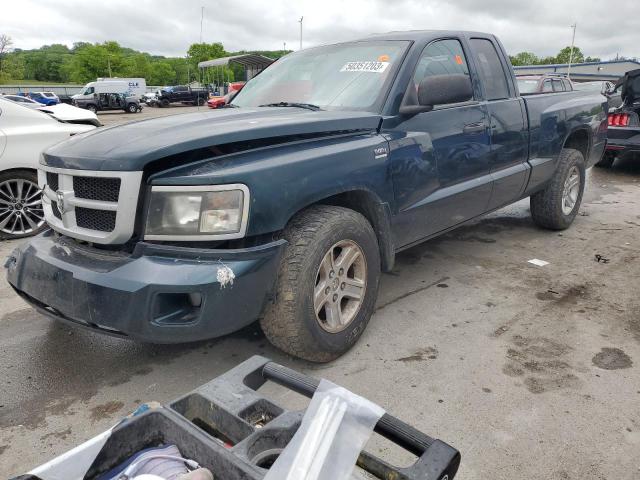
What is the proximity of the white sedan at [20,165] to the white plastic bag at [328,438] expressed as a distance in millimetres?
5025

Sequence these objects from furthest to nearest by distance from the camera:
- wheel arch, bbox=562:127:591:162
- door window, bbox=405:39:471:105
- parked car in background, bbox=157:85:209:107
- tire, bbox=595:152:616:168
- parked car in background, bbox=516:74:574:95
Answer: parked car in background, bbox=157:85:209:107 → tire, bbox=595:152:616:168 → parked car in background, bbox=516:74:574:95 → wheel arch, bbox=562:127:591:162 → door window, bbox=405:39:471:105

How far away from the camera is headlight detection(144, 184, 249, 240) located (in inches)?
87.9

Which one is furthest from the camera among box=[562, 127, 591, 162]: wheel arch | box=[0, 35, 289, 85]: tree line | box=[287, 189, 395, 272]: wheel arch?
box=[0, 35, 289, 85]: tree line

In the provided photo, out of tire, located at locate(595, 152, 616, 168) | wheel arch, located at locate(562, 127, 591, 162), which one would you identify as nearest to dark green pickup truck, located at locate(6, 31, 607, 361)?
wheel arch, located at locate(562, 127, 591, 162)

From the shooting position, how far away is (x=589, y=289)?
3951 mm

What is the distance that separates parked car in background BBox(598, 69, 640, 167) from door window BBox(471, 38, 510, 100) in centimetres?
544

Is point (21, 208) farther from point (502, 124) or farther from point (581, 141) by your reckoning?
point (581, 141)

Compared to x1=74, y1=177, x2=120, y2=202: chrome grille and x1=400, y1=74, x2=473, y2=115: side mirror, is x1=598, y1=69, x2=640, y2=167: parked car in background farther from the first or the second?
x1=74, y1=177, x2=120, y2=202: chrome grille

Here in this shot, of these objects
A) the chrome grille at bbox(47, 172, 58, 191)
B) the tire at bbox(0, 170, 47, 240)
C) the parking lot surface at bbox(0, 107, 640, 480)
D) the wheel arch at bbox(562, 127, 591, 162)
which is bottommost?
the parking lot surface at bbox(0, 107, 640, 480)

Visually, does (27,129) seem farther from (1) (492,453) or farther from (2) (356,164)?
(1) (492,453)

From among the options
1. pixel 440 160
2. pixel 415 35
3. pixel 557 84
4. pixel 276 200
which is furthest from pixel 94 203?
pixel 557 84

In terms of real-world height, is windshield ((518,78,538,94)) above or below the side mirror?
above

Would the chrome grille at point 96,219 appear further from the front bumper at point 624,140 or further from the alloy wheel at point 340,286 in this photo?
the front bumper at point 624,140

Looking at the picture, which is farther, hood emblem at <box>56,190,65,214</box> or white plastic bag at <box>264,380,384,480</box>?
hood emblem at <box>56,190,65,214</box>
